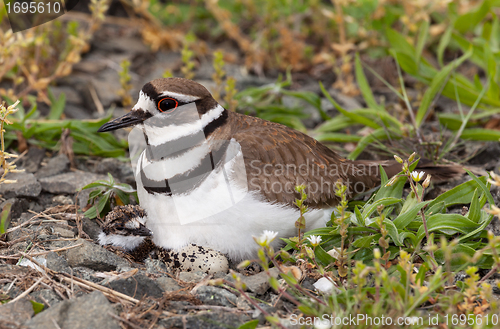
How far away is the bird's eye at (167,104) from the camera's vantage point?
3184 mm

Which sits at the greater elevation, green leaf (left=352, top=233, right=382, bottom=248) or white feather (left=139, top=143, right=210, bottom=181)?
white feather (left=139, top=143, right=210, bottom=181)

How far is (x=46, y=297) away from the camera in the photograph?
273 cm

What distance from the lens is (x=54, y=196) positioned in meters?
3.97

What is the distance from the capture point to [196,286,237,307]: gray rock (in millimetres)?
2809

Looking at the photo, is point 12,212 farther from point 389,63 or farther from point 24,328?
point 389,63

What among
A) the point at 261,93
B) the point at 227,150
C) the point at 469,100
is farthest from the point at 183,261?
the point at 469,100

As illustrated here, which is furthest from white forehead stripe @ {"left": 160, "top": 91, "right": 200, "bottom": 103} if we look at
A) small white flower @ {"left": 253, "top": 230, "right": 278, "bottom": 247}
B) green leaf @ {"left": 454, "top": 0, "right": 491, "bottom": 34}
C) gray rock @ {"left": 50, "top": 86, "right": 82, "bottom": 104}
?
green leaf @ {"left": 454, "top": 0, "right": 491, "bottom": 34}

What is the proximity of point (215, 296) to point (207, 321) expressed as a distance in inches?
10.8

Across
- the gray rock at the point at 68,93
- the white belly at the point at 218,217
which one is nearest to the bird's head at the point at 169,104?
the white belly at the point at 218,217

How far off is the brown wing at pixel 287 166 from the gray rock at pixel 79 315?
3.84ft

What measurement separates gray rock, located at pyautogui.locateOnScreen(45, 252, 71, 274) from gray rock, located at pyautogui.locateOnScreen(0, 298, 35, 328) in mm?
365

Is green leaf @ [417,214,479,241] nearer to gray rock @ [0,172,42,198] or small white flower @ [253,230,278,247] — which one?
small white flower @ [253,230,278,247]

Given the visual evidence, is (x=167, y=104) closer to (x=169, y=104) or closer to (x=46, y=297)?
(x=169, y=104)

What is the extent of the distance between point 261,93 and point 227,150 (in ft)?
6.93
